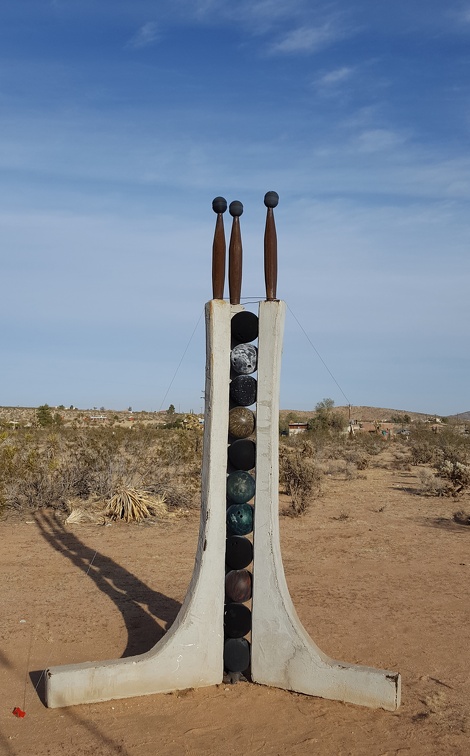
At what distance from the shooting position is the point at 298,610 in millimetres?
7285

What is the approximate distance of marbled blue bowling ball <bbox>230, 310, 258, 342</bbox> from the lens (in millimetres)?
5141

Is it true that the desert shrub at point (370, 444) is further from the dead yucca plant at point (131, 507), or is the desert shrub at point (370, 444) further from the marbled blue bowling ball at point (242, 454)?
the marbled blue bowling ball at point (242, 454)

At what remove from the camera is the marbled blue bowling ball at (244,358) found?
203 inches

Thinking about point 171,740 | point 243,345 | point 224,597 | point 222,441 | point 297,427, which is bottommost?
point 171,740

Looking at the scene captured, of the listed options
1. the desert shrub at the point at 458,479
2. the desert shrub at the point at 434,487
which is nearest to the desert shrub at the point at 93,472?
the desert shrub at the point at 434,487

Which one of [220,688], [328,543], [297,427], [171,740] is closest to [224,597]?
[220,688]

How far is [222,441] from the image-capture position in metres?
5.08

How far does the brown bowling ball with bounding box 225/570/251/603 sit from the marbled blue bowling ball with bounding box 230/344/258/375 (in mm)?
1492

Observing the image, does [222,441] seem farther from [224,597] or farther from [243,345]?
[224,597]

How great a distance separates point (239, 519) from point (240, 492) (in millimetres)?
200

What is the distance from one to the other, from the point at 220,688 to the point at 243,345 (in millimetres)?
2501

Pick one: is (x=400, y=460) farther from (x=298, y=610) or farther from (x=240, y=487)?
(x=240, y=487)

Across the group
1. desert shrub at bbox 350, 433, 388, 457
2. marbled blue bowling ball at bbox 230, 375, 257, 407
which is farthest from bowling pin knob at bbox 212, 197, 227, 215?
desert shrub at bbox 350, 433, 388, 457

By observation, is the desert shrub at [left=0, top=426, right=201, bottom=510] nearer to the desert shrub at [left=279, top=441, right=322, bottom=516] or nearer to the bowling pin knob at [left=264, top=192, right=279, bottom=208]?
the desert shrub at [left=279, top=441, right=322, bottom=516]
